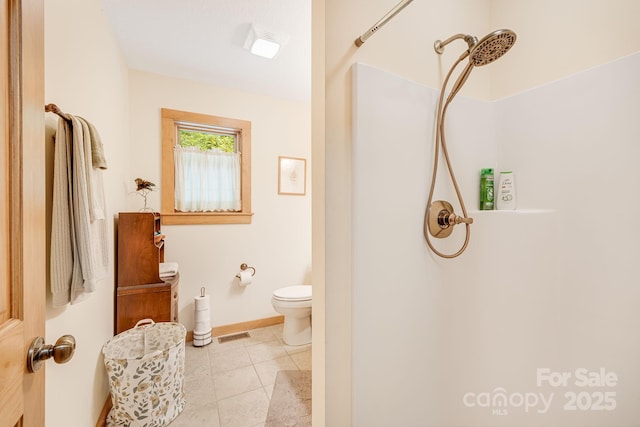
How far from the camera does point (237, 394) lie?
68.0 inches

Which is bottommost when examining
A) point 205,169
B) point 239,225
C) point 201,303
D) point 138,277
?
point 201,303

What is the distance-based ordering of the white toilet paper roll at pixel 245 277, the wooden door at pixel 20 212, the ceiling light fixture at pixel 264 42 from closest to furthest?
the wooden door at pixel 20 212, the ceiling light fixture at pixel 264 42, the white toilet paper roll at pixel 245 277

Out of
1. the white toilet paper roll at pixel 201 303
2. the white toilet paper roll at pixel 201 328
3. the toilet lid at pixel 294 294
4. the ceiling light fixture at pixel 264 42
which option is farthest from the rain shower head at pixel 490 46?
the white toilet paper roll at pixel 201 328

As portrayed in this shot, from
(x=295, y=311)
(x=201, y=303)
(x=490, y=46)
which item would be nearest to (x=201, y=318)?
(x=201, y=303)

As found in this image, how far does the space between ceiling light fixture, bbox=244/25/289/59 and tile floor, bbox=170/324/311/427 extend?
2.44 m

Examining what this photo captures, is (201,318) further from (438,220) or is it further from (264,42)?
(264,42)

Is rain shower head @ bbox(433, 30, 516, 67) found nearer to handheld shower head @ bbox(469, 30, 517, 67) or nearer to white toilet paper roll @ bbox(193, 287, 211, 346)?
handheld shower head @ bbox(469, 30, 517, 67)

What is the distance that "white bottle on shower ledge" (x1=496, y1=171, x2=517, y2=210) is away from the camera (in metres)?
1.25

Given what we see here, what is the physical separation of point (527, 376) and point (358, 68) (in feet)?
4.95

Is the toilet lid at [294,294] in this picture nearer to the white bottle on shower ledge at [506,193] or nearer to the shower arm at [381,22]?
the white bottle on shower ledge at [506,193]

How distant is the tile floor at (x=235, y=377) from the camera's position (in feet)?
5.07

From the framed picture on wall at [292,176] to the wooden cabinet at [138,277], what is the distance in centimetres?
135

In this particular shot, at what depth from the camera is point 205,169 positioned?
257 centimetres

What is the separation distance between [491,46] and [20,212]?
1366mm
